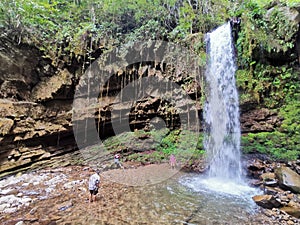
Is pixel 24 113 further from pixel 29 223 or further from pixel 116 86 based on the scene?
pixel 29 223

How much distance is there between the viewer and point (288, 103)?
6.36 meters

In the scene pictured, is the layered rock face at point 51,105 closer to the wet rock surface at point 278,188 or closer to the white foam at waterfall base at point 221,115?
the white foam at waterfall base at point 221,115

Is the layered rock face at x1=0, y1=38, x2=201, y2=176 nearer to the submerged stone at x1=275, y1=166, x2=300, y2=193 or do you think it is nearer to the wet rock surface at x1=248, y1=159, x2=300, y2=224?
the wet rock surface at x1=248, y1=159, x2=300, y2=224

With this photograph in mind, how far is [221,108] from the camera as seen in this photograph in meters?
7.45

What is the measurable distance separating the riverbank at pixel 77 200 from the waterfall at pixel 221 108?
1779 mm

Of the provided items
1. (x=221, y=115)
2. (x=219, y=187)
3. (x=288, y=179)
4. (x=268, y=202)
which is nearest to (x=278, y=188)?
(x=288, y=179)

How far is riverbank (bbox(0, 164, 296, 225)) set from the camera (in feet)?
11.3

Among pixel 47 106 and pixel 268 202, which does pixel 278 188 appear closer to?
pixel 268 202

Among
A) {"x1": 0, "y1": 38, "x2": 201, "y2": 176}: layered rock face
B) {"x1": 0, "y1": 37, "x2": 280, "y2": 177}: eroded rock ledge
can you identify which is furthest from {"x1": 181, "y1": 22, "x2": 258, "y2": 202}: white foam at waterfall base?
{"x1": 0, "y1": 38, "x2": 201, "y2": 176}: layered rock face

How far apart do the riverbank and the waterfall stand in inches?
70.1

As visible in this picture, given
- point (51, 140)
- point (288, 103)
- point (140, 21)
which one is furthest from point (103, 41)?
point (288, 103)

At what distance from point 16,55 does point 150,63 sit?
504 cm

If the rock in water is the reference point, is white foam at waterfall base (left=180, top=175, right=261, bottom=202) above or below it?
below

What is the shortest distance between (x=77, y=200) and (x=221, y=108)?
19.7 ft
